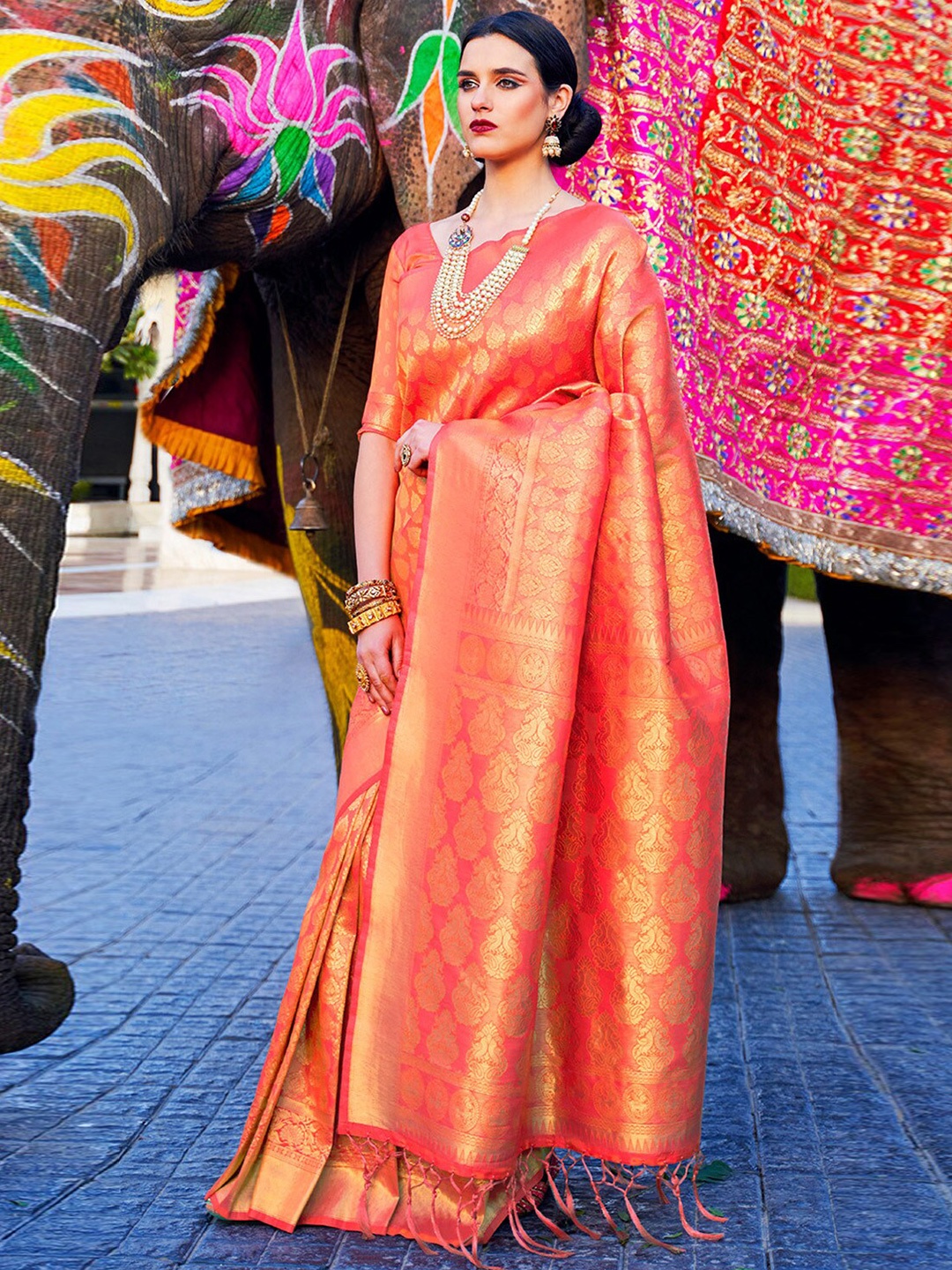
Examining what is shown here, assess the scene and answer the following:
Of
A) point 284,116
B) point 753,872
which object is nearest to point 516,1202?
point 284,116

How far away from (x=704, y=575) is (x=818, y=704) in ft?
22.4

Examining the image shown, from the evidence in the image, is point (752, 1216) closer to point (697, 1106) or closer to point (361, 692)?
point (697, 1106)

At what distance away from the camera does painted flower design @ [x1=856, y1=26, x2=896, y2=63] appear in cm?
375

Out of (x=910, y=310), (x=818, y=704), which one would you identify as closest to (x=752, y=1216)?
(x=910, y=310)

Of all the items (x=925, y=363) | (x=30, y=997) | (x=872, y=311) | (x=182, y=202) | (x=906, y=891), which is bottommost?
(x=906, y=891)

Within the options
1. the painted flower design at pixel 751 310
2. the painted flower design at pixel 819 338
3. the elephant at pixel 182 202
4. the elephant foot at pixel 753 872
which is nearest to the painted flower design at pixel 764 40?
the painted flower design at pixel 751 310

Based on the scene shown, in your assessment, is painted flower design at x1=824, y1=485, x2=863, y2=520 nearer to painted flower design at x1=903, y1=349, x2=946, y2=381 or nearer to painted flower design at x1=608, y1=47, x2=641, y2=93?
painted flower design at x1=903, y1=349, x2=946, y2=381

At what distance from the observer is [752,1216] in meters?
2.39

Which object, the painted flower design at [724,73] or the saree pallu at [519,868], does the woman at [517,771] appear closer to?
the saree pallu at [519,868]

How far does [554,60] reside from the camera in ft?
7.55

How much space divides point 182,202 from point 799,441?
1785 mm

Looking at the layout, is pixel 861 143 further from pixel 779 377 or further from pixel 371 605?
pixel 371 605

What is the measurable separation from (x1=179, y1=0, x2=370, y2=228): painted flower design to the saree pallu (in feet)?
2.30

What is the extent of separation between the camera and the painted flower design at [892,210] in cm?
385
